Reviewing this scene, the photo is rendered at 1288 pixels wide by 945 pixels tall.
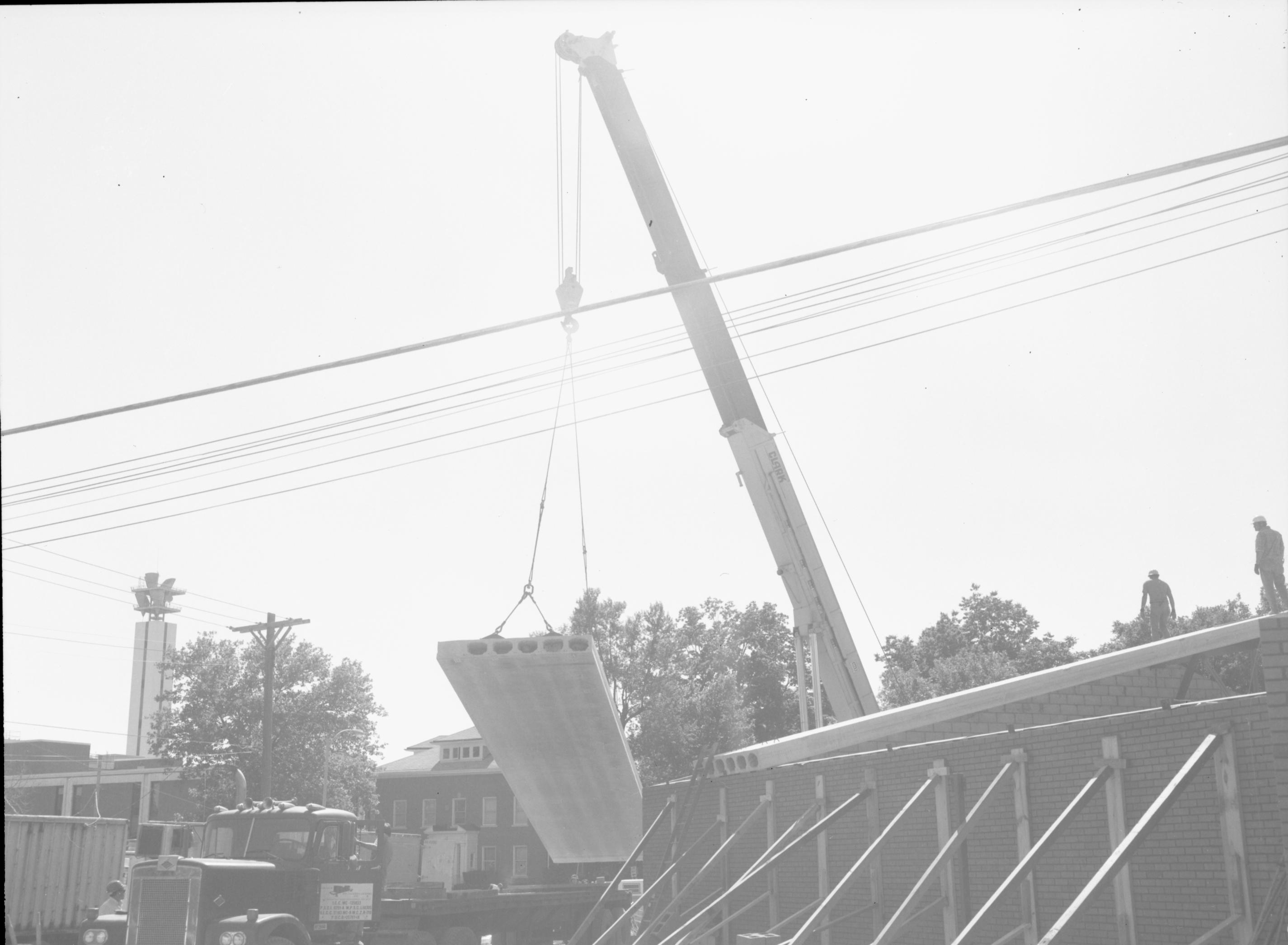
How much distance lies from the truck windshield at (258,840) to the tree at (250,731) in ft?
147

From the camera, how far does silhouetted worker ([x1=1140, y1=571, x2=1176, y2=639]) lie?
1627 centimetres

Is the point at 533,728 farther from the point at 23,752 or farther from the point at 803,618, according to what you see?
the point at 23,752

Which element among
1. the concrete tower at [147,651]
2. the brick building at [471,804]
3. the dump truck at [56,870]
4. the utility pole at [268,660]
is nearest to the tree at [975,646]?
the brick building at [471,804]

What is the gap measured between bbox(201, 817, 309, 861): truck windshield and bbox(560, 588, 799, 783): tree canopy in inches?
1278

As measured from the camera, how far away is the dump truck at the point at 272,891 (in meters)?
15.3

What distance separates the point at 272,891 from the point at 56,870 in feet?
27.8

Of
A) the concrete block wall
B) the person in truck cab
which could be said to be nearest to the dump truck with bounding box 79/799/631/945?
the person in truck cab

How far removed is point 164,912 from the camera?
15.3 m

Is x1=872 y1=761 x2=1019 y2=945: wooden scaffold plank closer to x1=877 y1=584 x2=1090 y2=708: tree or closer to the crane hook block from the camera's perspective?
the crane hook block

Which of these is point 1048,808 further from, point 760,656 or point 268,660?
point 760,656

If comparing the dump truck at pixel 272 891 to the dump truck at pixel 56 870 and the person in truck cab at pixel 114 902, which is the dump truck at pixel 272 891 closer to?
the person in truck cab at pixel 114 902

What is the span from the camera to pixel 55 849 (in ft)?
71.4

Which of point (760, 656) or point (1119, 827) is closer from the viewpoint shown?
point (1119, 827)

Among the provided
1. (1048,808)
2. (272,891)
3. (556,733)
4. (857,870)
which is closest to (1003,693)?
(1048,808)
